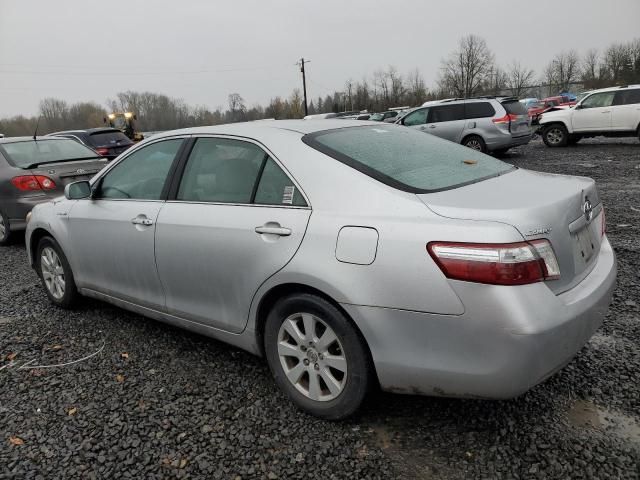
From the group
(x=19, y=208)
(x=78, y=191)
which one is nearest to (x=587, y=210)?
(x=78, y=191)

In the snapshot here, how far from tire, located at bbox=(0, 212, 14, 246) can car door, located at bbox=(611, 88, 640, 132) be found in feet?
49.7

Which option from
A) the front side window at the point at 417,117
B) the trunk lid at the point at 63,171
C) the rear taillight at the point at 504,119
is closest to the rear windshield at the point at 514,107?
the rear taillight at the point at 504,119

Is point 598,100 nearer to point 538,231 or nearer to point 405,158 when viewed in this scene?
point 405,158

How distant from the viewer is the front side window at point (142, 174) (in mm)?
3379

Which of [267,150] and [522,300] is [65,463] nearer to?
[267,150]

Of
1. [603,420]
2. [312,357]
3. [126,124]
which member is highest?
[126,124]

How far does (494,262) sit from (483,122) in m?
12.5

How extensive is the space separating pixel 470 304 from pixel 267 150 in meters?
1.40

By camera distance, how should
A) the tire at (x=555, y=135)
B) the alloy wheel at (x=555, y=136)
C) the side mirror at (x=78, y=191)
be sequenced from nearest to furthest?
1. the side mirror at (x=78, y=191)
2. the tire at (x=555, y=135)
3. the alloy wheel at (x=555, y=136)

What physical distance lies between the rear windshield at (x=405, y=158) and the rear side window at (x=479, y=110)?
1125cm

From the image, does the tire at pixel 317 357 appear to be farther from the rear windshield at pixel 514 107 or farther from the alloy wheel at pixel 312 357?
the rear windshield at pixel 514 107

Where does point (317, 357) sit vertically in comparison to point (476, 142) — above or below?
below

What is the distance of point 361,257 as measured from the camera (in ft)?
7.35

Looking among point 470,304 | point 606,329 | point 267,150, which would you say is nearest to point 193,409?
point 267,150
